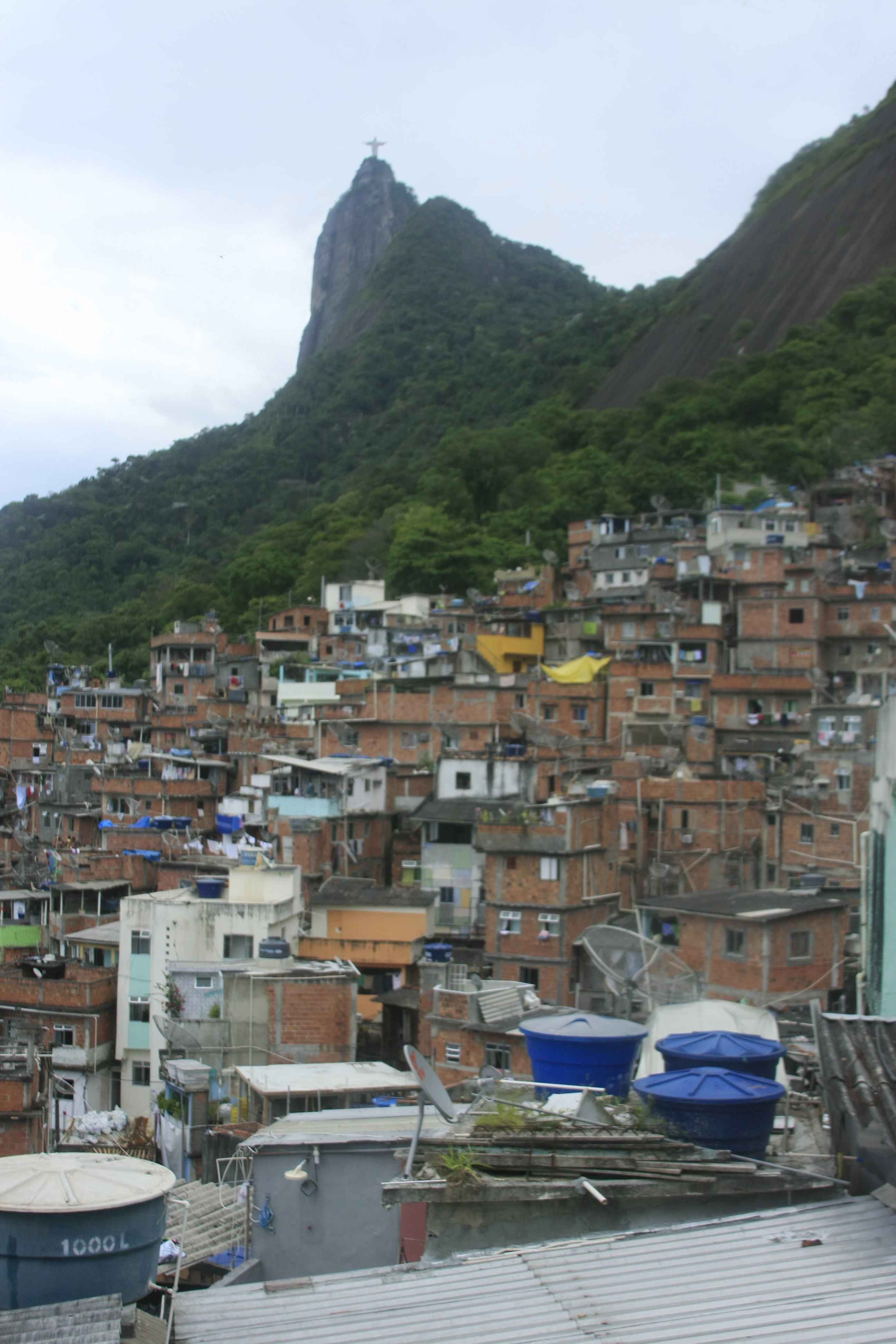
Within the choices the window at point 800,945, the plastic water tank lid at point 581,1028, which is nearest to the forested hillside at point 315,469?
the window at point 800,945

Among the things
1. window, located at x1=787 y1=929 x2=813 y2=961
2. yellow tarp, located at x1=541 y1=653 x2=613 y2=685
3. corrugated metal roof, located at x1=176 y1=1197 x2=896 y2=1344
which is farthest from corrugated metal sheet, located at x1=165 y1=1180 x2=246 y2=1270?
yellow tarp, located at x1=541 y1=653 x2=613 y2=685

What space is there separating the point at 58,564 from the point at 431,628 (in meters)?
47.9

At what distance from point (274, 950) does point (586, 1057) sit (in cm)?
1626

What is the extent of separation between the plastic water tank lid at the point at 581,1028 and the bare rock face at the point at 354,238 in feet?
558

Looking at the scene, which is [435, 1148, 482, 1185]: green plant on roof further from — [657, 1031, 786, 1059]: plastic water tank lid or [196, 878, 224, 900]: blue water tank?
[196, 878, 224, 900]: blue water tank

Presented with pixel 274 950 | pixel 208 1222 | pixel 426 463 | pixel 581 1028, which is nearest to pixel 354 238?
pixel 426 463

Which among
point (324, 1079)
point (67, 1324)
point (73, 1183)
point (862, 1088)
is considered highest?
point (862, 1088)

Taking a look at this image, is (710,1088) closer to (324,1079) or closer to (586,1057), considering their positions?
(586,1057)

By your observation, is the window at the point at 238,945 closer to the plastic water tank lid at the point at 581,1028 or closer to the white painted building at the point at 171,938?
the white painted building at the point at 171,938

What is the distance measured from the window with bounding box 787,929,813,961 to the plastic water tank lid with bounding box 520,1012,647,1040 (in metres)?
12.0

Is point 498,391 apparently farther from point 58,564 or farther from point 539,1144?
point 539,1144

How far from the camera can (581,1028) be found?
10.3 meters

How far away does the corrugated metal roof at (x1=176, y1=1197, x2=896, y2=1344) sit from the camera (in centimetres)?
575

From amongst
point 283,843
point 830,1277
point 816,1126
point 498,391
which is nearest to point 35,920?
point 283,843
